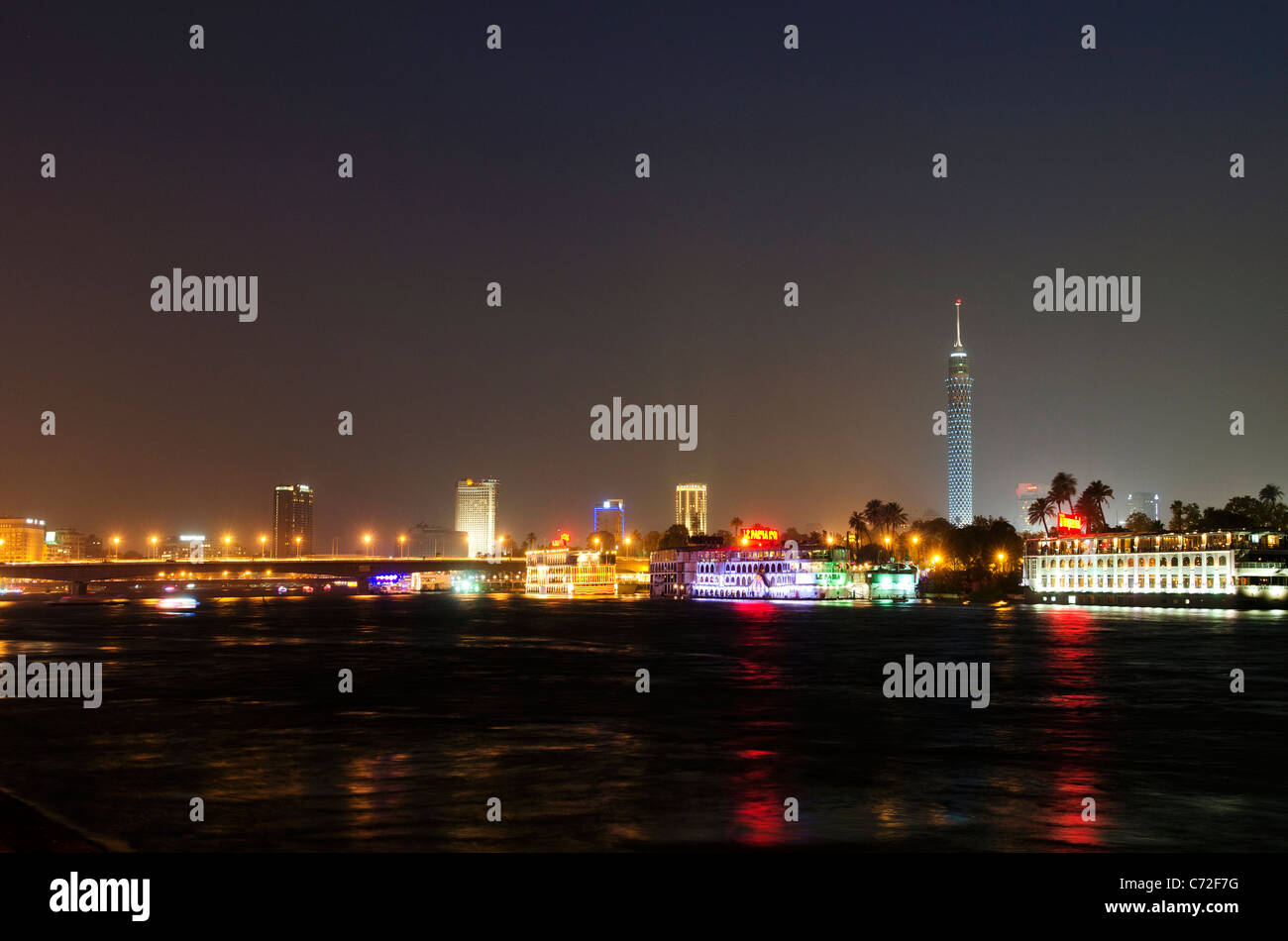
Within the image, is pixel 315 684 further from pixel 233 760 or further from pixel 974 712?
pixel 974 712

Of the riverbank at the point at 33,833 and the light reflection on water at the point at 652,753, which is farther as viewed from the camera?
the light reflection on water at the point at 652,753

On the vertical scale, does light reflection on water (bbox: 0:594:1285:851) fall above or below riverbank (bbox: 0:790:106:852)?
below

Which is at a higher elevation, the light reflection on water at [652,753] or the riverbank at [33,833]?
the riverbank at [33,833]

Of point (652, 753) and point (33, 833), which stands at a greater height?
point (33, 833)

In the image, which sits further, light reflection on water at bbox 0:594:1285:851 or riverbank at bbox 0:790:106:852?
light reflection on water at bbox 0:594:1285:851

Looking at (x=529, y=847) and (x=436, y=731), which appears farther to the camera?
(x=436, y=731)

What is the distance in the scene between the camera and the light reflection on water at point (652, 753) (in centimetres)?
2509

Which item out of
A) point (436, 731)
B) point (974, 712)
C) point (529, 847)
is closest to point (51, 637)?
point (436, 731)

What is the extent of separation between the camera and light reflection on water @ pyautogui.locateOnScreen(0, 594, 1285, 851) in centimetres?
2509

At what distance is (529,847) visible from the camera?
74.5 feet

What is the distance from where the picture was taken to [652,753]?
3731 centimetres

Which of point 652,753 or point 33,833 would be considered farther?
point 652,753
